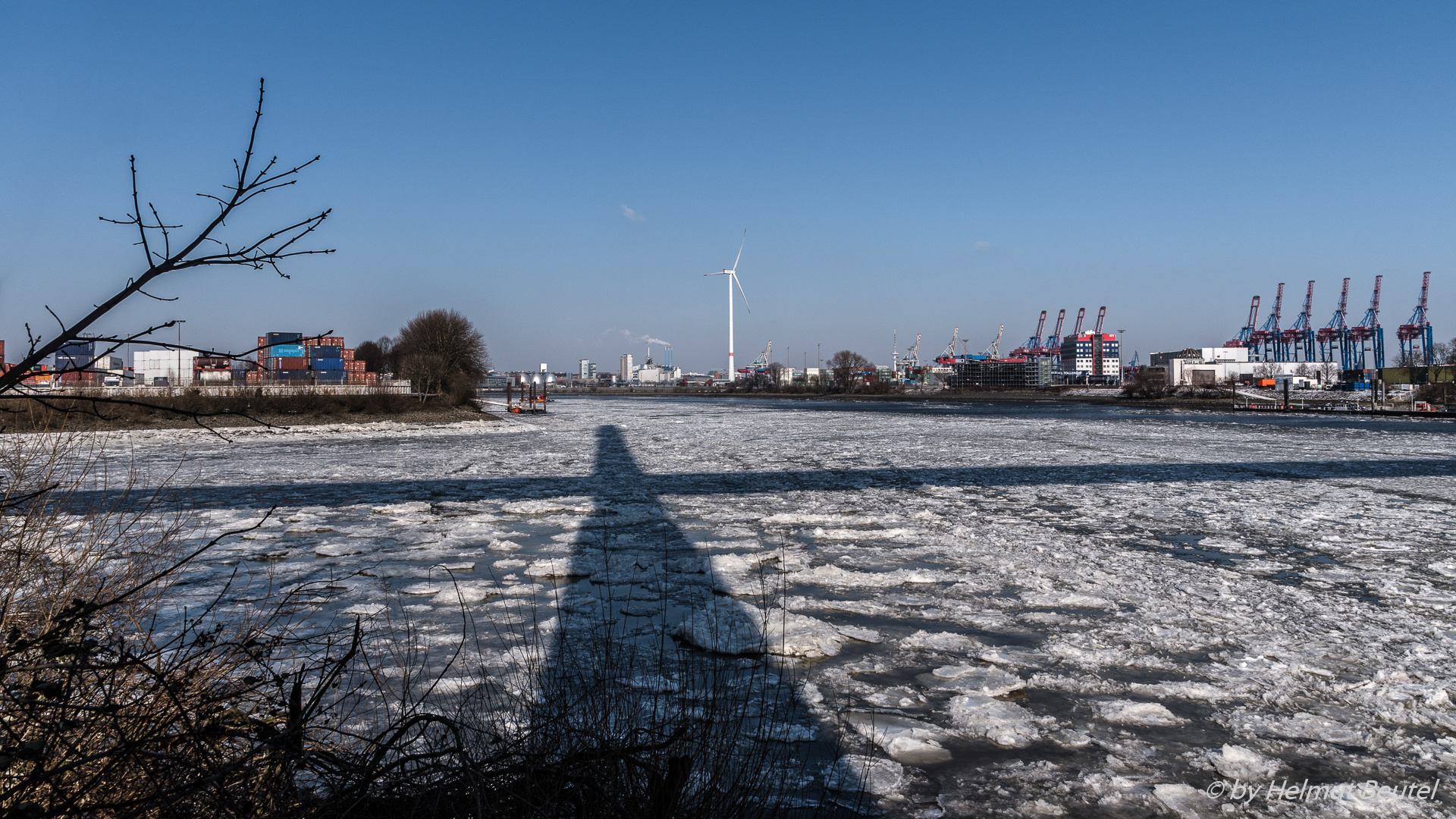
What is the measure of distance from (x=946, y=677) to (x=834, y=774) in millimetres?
1331

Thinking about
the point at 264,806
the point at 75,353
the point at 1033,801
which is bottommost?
the point at 1033,801

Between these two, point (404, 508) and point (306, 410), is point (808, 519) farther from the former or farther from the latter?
point (306, 410)

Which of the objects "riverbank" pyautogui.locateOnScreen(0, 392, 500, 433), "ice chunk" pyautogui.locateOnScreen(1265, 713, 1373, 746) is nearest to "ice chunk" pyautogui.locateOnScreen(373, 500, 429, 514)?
"ice chunk" pyautogui.locateOnScreen(1265, 713, 1373, 746)

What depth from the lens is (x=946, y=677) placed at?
4.23 meters

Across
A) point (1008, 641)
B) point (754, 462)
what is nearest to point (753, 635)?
point (1008, 641)

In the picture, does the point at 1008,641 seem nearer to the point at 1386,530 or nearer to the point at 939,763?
the point at 939,763

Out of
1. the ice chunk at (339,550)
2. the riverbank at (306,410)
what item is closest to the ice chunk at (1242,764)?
the ice chunk at (339,550)

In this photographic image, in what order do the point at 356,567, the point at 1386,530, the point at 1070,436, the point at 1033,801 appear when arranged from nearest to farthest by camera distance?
the point at 1033,801 → the point at 356,567 → the point at 1386,530 → the point at 1070,436

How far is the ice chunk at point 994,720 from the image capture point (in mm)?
3525

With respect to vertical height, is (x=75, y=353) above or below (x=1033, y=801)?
above

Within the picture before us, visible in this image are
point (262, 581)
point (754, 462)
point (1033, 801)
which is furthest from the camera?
point (754, 462)

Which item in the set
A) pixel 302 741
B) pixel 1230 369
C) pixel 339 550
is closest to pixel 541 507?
pixel 339 550

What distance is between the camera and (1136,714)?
3734mm

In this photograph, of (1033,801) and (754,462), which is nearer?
(1033,801)
